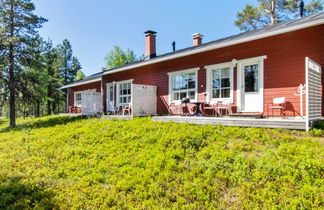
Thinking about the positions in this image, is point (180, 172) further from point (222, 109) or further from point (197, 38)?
point (197, 38)

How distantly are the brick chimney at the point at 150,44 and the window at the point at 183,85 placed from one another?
4.15m

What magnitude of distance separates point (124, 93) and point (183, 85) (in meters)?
4.62

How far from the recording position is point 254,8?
19.1 meters

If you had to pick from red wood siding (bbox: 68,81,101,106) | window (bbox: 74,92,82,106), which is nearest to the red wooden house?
red wood siding (bbox: 68,81,101,106)

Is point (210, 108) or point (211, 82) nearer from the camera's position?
point (210, 108)

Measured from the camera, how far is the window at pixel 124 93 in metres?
12.2

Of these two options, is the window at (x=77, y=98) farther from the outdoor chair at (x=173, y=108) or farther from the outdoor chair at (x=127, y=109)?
the outdoor chair at (x=173, y=108)

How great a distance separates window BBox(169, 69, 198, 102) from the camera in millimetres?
8846

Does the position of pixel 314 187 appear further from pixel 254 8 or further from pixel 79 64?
pixel 79 64

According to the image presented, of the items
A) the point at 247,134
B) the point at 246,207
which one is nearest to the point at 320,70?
the point at 247,134

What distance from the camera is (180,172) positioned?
12.4 feet

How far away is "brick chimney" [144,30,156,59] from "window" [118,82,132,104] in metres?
2.53

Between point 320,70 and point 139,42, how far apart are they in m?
33.6

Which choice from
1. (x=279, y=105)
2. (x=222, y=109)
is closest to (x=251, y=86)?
(x=279, y=105)
